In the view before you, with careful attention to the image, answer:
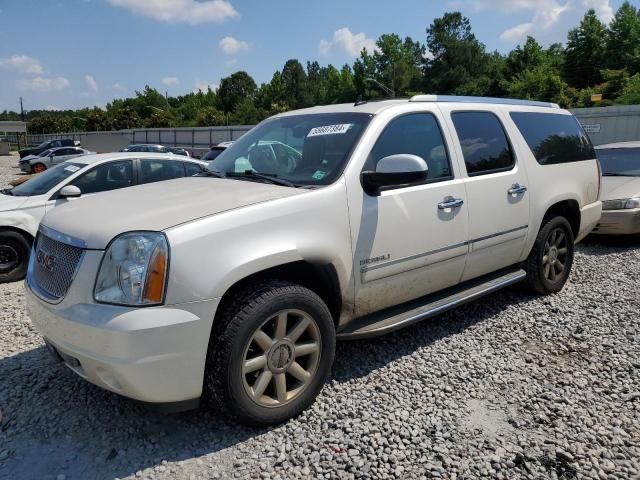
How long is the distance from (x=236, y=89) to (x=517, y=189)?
298ft

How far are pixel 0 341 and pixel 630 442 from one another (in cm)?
469

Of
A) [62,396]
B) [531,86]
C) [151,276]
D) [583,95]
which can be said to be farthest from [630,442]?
[531,86]

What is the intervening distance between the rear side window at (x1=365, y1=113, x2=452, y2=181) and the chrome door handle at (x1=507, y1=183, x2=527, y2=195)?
2.65 ft

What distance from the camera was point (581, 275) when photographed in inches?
235

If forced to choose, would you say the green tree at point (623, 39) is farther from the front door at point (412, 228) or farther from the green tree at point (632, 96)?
the front door at point (412, 228)

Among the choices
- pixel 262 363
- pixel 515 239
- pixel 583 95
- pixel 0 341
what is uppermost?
pixel 583 95

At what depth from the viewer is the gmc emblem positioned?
112 inches

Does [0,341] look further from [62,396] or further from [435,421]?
[435,421]

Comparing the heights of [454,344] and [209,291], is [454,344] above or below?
below

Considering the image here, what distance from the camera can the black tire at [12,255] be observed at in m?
6.19

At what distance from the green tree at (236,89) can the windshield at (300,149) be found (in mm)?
88871

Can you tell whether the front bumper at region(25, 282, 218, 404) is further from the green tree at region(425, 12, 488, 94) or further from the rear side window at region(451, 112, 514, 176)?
the green tree at region(425, 12, 488, 94)

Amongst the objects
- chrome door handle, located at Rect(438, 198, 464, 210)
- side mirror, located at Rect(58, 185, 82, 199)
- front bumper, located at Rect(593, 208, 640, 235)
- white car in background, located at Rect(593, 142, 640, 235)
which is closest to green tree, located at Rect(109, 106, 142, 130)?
side mirror, located at Rect(58, 185, 82, 199)

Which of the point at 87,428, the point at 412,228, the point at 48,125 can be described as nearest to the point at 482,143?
the point at 412,228
